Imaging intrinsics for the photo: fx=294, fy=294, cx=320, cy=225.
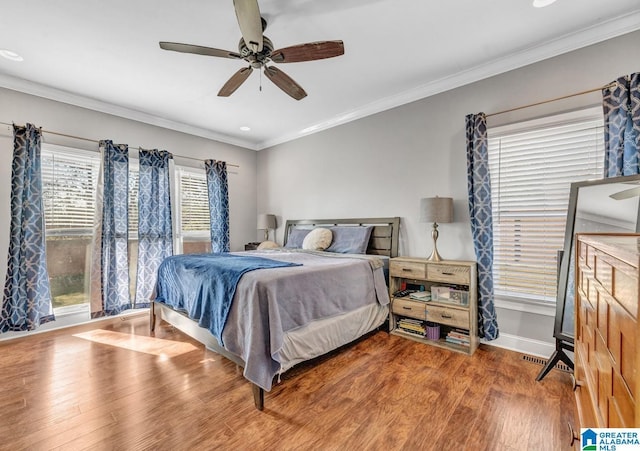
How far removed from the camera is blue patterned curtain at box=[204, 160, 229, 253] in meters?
4.84

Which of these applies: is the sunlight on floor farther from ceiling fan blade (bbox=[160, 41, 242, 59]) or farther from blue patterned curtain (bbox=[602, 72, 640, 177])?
blue patterned curtain (bbox=[602, 72, 640, 177])

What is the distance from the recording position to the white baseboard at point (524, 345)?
8.54 ft

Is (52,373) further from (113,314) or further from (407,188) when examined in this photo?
(407,188)

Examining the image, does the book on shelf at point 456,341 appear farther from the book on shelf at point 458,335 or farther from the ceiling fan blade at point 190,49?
the ceiling fan blade at point 190,49

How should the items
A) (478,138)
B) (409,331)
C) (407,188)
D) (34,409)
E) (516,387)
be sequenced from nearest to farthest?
(34,409), (516,387), (478,138), (409,331), (407,188)

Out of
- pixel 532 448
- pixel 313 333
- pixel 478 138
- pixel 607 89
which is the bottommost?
pixel 532 448

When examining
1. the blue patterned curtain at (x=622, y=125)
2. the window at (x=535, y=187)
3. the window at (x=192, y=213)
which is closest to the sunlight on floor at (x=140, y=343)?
the window at (x=192, y=213)

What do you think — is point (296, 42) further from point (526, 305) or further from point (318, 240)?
point (526, 305)

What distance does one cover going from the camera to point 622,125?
2156 mm

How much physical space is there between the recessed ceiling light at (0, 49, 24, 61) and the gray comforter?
3012 millimetres

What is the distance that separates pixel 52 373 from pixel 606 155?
471cm

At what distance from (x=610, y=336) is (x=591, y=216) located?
1772 mm

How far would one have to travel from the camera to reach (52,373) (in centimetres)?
240

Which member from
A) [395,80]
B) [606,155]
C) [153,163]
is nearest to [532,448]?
[606,155]
